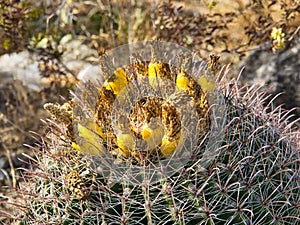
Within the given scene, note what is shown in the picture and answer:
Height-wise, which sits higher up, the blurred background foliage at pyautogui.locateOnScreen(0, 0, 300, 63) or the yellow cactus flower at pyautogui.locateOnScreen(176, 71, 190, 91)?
the yellow cactus flower at pyautogui.locateOnScreen(176, 71, 190, 91)

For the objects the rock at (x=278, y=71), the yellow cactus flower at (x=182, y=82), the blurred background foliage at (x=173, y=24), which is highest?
the yellow cactus flower at (x=182, y=82)

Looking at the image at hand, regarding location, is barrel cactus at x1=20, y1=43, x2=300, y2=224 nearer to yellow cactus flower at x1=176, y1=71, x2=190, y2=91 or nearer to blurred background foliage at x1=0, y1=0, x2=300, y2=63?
yellow cactus flower at x1=176, y1=71, x2=190, y2=91

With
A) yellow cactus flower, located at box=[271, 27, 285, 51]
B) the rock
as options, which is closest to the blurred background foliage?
the rock

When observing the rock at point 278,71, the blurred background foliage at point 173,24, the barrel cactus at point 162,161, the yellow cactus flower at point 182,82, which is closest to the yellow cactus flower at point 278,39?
the blurred background foliage at point 173,24

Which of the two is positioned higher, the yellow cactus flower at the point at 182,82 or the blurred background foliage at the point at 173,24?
the yellow cactus flower at the point at 182,82

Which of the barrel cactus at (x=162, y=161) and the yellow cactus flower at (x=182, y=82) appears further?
the yellow cactus flower at (x=182, y=82)

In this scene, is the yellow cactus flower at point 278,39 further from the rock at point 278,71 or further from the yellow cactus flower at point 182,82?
the yellow cactus flower at point 182,82

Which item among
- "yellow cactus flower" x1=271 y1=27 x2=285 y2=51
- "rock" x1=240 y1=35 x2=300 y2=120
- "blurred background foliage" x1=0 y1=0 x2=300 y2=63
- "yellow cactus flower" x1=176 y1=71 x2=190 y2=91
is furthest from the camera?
"rock" x1=240 y1=35 x2=300 y2=120

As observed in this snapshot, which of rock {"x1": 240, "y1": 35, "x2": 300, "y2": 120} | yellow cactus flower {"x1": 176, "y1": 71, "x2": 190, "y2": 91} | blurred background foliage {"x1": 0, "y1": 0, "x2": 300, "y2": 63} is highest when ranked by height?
yellow cactus flower {"x1": 176, "y1": 71, "x2": 190, "y2": 91}

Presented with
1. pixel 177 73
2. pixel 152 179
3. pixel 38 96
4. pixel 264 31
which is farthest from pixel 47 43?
pixel 152 179
